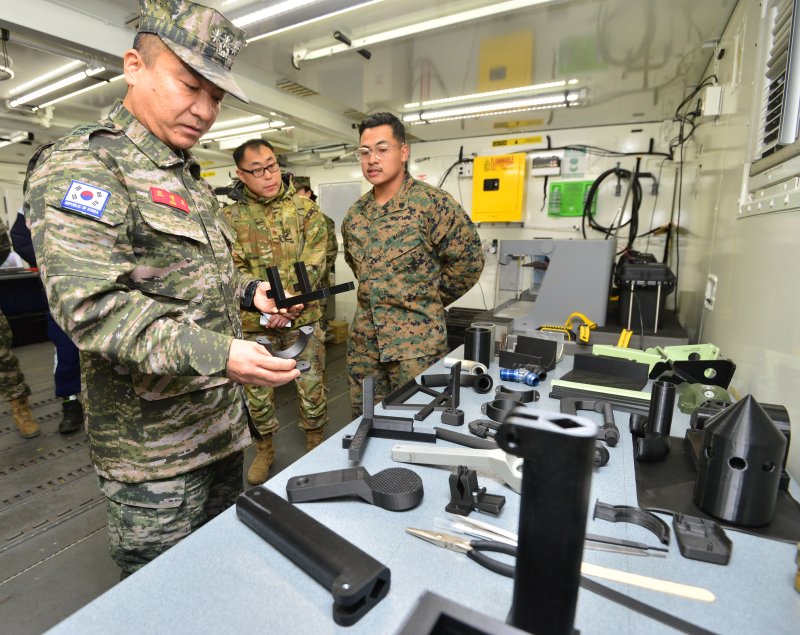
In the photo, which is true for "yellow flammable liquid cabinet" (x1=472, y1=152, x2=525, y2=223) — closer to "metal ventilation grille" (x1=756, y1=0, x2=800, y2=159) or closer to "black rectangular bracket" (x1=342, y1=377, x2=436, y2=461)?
"metal ventilation grille" (x1=756, y1=0, x2=800, y2=159)

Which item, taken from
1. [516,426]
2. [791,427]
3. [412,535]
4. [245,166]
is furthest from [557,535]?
[245,166]

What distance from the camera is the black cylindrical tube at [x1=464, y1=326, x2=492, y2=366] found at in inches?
62.4

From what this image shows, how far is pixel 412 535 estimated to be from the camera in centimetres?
69

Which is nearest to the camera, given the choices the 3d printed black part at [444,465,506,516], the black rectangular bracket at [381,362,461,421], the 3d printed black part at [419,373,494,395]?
the 3d printed black part at [444,465,506,516]

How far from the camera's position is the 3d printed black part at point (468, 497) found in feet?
2.43

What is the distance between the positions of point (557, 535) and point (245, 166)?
7.70ft

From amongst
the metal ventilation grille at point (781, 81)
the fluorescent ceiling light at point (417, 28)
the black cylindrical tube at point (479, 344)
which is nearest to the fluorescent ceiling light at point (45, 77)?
the fluorescent ceiling light at point (417, 28)

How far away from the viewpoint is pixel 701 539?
25.7 inches

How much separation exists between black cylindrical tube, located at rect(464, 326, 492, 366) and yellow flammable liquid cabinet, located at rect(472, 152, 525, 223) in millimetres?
2774

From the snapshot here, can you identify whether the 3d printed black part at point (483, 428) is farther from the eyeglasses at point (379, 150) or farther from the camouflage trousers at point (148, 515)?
the eyeglasses at point (379, 150)

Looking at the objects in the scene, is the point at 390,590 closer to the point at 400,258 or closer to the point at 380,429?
the point at 380,429

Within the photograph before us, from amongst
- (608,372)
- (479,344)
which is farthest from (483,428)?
(608,372)

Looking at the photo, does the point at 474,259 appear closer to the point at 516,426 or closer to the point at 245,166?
the point at 245,166

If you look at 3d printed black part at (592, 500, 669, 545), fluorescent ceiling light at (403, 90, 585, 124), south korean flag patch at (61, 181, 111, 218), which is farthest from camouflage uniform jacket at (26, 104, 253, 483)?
fluorescent ceiling light at (403, 90, 585, 124)
